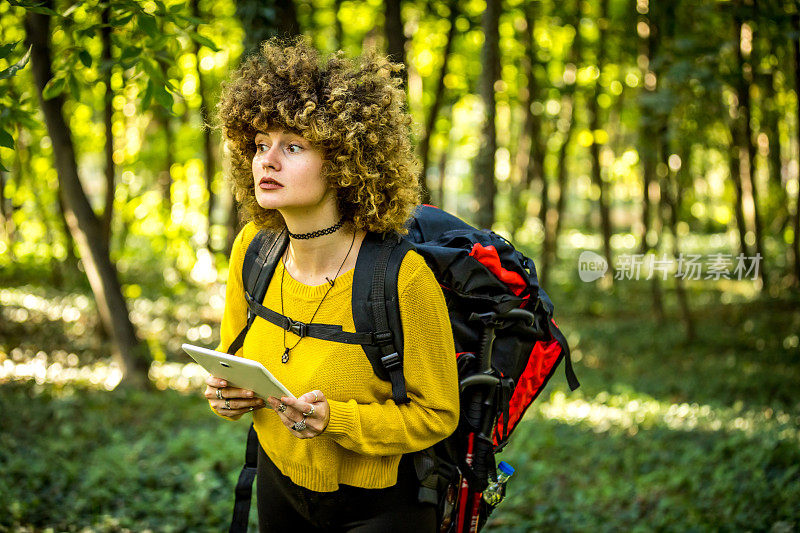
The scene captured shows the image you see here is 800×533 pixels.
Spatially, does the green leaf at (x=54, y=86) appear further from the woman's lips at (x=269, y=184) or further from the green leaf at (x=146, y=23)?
the woman's lips at (x=269, y=184)

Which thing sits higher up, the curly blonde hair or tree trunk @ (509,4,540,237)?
tree trunk @ (509,4,540,237)

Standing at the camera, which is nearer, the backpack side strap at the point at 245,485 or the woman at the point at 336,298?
the woman at the point at 336,298

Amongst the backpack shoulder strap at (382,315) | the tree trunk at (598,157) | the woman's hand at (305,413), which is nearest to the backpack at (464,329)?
the backpack shoulder strap at (382,315)

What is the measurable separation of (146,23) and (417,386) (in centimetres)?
206

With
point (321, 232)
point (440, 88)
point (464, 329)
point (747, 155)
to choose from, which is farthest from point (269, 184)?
point (747, 155)

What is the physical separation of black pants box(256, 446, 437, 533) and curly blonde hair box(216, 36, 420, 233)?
2.83ft

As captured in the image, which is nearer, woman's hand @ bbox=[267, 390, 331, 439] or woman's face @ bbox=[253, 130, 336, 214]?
woman's hand @ bbox=[267, 390, 331, 439]

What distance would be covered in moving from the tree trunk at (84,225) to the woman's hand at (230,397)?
20.6 feet

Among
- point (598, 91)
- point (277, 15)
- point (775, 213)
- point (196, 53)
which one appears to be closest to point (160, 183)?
point (196, 53)

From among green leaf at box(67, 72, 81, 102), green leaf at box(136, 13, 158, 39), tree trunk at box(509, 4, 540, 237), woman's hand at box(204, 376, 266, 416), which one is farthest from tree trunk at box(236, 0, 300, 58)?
tree trunk at box(509, 4, 540, 237)

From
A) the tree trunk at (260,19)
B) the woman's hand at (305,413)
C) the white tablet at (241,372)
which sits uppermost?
the tree trunk at (260,19)

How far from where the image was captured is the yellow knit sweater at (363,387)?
2.02 metres

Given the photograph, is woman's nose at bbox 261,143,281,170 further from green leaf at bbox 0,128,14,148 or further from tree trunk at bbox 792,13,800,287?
tree trunk at bbox 792,13,800,287

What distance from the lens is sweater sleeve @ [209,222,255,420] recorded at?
2.44m
